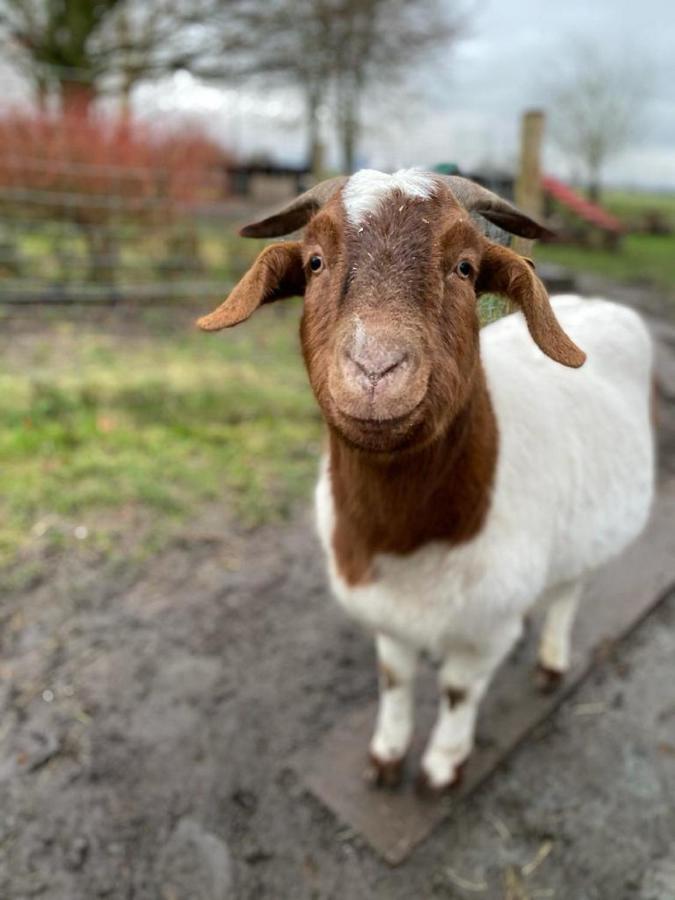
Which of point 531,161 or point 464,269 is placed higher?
point 464,269

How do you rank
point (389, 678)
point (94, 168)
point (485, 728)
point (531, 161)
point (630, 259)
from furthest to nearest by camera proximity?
point (630, 259)
point (94, 168)
point (531, 161)
point (485, 728)
point (389, 678)

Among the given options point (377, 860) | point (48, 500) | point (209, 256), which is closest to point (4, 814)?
point (377, 860)

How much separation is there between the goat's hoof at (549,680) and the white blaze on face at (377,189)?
2.37 metres

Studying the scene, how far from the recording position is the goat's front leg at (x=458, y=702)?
2379 millimetres

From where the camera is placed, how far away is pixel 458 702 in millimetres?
2547

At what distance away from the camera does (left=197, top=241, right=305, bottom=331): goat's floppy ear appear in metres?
1.66

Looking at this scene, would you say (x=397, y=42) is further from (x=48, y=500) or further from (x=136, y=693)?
(x=136, y=693)

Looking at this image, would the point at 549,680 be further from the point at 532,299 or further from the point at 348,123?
the point at 348,123

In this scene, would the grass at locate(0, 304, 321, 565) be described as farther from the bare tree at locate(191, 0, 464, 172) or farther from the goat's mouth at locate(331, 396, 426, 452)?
the bare tree at locate(191, 0, 464, 172)

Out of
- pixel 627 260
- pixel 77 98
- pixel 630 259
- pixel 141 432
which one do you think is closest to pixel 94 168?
pixel 77 98

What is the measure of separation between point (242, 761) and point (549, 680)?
142 cm

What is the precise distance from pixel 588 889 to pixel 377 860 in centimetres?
73

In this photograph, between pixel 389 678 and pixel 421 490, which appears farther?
pixel 389 678

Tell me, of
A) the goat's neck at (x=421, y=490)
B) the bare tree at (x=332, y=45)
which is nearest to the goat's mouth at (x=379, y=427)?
the goat's neck at (x=421, y=490)
